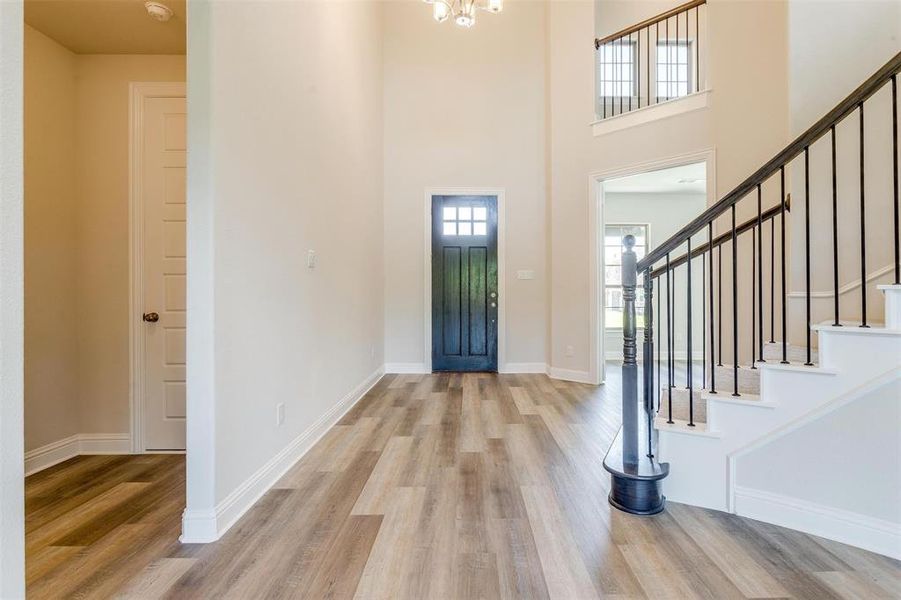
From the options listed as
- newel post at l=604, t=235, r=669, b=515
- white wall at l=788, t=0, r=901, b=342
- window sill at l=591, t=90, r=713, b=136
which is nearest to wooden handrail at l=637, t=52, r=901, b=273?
newel post at l=604, t=235, r=669, b=515

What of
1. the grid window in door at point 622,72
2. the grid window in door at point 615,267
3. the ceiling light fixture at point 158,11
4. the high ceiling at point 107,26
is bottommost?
the grid window in door at point 615,267

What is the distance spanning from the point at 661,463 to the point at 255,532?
1988 millimetres

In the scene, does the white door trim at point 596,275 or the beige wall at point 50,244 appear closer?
the beige wall at point 50,244

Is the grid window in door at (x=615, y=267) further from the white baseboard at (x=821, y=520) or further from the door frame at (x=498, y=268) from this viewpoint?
the white baseboard at (x=821, y=520)

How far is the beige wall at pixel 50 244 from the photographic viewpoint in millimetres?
2336

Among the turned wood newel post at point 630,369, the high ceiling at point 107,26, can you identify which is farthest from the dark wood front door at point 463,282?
the high ceiling at point 107,26

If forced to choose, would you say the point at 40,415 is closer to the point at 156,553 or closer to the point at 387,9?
the point at 156,553

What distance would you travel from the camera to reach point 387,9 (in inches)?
197

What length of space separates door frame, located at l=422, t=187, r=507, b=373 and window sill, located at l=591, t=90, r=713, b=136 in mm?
1398

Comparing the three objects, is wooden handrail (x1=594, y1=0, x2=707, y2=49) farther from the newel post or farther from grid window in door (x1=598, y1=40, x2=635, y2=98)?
the newel post

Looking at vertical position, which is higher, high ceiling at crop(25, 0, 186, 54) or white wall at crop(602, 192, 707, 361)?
high ceiling at crop(25, 0, 186, 54)

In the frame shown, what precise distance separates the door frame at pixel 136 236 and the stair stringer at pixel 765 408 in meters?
3.16

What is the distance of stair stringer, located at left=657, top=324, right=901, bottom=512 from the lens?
1.51 m

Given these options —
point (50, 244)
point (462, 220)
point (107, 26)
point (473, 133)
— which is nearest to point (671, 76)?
point (473, 133)
